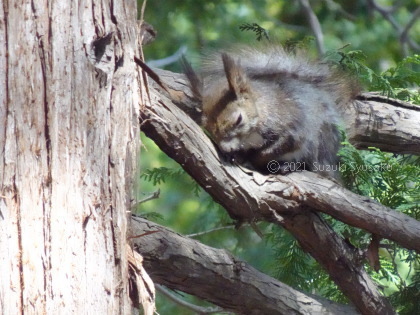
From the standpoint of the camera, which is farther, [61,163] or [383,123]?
[383,123]

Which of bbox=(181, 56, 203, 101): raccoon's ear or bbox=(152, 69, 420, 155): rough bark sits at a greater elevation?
bbox=(181, 56, 203, 101): raccoon's ear

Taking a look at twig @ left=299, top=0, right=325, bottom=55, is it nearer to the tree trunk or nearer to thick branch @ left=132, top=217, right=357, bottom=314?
thick branch @ left=132, top=217, right=357, bottom=314

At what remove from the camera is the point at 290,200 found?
8.14 ft

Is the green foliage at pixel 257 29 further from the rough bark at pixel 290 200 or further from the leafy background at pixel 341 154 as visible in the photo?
the rough bark at pixel 290 200

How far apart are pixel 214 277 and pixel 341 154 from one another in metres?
0.57

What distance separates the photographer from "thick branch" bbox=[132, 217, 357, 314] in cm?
223

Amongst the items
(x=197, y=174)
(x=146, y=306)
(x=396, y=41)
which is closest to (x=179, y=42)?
(x=396, y=41)

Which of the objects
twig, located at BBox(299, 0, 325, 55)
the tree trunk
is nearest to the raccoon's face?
the tree trunk

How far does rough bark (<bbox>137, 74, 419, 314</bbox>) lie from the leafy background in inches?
4.3

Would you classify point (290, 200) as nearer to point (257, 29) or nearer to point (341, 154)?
point (341, 154)

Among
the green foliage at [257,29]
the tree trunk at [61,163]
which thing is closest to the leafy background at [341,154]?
the green foliage at [257,29]

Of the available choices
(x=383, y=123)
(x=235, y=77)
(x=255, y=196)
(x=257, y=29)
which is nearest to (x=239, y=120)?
(x=235, y=77)

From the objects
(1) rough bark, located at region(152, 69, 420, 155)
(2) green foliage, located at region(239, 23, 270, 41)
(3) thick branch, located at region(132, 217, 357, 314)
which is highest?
(2) green foliage, located at region(239, 23, 270, 41)

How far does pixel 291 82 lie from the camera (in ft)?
9.26
